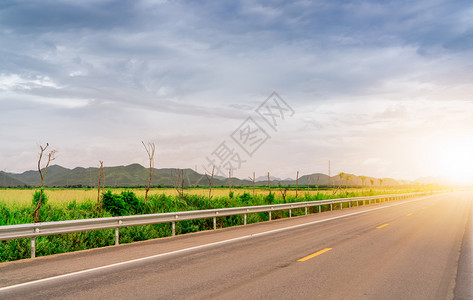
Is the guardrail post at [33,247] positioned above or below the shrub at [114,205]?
below

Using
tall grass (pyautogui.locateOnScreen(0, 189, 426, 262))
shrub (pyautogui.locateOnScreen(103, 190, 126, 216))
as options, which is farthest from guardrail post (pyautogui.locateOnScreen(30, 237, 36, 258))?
shrub (pyautogui.locateOnScreen(103, 190, 126, 216))

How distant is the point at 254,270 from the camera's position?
8.26m

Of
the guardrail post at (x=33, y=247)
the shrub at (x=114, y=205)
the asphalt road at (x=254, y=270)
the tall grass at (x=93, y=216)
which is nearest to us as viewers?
the asphalt road at (x=254, y=270)

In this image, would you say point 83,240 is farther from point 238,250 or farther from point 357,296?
point 357,296

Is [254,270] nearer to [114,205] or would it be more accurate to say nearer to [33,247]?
[33,247]

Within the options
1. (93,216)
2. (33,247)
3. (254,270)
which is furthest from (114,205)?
(254,270)

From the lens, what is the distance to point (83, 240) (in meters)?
12.1

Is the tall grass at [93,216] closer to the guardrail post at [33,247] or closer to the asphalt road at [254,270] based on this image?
the guardrail post at [33,247]

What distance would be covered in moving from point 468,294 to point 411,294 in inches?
39.2

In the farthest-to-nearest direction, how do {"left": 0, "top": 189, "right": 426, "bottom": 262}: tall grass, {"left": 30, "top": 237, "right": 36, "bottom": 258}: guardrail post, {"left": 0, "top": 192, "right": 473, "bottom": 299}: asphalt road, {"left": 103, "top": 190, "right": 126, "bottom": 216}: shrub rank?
{"left": 103, "top": 190, "right": 126, "bottom": 216}: shrub
{"left": 0, "top": 189, "right": 426, "bottom": 262}: tall grass
{"left": 30, "top": 237, "right": 36, "bottom": 258}: guardrail post
{"left": 0, "top": 192, "right": 473, "bottom": 299}: asphalt road

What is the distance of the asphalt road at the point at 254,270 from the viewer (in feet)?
21.7

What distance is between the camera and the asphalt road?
6.62 m

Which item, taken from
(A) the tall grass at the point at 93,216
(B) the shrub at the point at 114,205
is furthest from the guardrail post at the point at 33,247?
(B) the shrub at the point at 114,205

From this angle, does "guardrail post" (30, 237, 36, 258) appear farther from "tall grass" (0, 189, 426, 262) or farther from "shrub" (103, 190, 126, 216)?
"shrub" (103, 190, 126, 216)
